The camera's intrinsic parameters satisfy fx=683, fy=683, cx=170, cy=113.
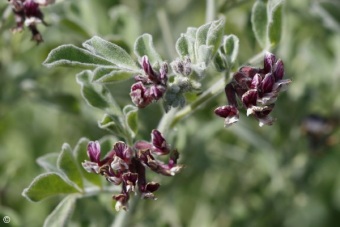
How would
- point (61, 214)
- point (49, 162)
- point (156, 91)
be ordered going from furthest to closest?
point (49, 162) < point (61, 214) < point (156, 91)

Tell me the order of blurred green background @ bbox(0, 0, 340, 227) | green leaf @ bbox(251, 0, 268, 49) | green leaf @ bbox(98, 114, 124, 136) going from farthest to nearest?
blurred green background @ bbox(0, 0, 340, 227) → green leaf @ bbox(251, 0, 268, 49) → green leaf @ bbox(98, 114, 124, 136)

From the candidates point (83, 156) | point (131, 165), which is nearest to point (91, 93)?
point (83, 156)

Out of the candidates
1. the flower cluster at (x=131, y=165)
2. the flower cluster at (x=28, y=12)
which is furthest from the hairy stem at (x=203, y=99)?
the flower cluster at (x=28, y=12)

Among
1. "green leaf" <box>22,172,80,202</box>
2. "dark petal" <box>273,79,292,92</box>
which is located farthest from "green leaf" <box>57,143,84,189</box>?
"dark petal" <box>273,79,292,92</box>

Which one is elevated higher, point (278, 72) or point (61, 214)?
point (278, 72)

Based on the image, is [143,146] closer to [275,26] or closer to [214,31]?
[214,31]

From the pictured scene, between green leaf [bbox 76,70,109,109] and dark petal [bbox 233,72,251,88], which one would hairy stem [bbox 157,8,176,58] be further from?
dark petal [bbox 233,72,251,88]

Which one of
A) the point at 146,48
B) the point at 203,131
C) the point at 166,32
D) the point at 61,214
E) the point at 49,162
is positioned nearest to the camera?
the point at 146,48
